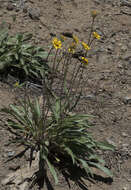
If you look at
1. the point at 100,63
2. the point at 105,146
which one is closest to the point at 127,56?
the point at 100,63

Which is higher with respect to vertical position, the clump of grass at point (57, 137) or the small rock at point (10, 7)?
the small rock at point (10, 7)

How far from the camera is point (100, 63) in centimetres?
634

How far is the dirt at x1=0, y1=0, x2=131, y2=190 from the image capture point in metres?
4.28

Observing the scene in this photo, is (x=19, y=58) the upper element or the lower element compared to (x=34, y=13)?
lower

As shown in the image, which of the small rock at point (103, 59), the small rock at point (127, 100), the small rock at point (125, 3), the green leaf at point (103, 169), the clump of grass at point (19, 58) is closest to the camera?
the green leaf at point (103, 169)

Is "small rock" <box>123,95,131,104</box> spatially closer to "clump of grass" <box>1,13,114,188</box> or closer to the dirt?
the dirt

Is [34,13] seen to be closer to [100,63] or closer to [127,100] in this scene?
[100,63]

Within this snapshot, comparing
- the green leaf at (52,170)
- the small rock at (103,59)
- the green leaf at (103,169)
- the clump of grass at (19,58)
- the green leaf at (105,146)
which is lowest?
the green leaf at (103,169)

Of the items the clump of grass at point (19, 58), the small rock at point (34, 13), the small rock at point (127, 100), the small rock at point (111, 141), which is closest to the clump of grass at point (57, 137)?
the small rock at point (111, 141)

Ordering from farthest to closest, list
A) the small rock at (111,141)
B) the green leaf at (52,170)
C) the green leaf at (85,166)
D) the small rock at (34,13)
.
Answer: the small rock at (34,13) < the small rock at (111,141) < the green leaf at (85,166) < the green leaf at (52,170)

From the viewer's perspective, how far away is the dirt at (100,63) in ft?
14.0

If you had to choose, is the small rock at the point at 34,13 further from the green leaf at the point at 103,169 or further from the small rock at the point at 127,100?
the green leaf at the point at 103,169

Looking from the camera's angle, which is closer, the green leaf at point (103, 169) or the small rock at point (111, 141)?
the green leaf at point (103, 169)

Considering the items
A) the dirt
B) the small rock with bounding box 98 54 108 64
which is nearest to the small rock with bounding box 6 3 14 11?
the dirt
